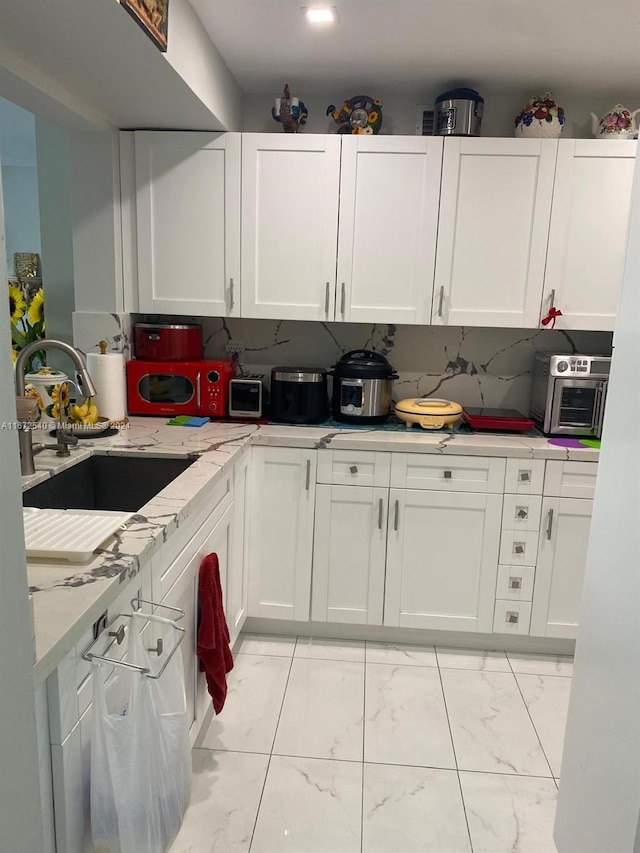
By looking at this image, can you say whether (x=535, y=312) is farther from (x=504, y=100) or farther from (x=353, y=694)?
(x=353, y=694)

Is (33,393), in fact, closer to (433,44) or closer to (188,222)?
(188,222)

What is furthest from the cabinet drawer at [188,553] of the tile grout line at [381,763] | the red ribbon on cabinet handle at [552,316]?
the red ribbon on cabinet handle at [552,316]

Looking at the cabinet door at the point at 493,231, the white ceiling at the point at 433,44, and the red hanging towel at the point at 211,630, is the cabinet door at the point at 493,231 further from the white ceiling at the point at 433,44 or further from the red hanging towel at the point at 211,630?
the red hanging towel at the point at 211,630

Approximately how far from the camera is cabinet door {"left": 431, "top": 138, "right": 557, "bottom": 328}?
8.48ft

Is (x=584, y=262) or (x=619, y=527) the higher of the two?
(x=584, y=262)

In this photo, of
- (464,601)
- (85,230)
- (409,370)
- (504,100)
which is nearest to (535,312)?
(409,370)

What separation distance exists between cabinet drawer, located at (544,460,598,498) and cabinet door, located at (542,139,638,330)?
1.99 ft

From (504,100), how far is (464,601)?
2.24 metres

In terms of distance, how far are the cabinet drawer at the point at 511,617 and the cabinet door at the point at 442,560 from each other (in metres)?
0.03

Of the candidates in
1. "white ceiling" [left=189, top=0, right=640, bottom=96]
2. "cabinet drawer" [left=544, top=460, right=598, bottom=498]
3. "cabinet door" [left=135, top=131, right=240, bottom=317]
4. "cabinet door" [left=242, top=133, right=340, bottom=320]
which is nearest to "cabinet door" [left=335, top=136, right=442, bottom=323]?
"cabinet door" [left=242, top=133, right=340, bottom=320]

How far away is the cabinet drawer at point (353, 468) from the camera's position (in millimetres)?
2619

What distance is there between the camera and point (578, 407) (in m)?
2.69

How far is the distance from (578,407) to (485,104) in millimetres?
1433

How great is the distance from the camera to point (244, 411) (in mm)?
2836
